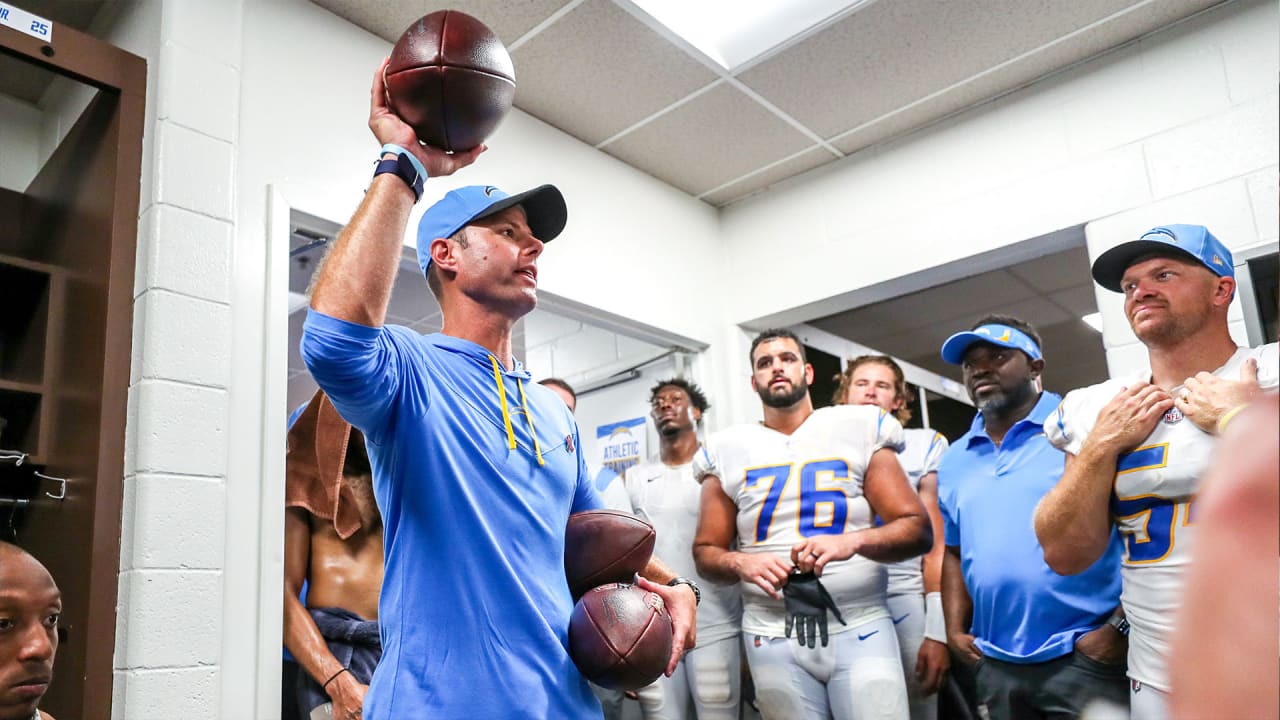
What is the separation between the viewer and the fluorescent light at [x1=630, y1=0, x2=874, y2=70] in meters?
3.08

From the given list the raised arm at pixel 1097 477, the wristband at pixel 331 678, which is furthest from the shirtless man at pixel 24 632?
the raised arm at pixel 1097 477

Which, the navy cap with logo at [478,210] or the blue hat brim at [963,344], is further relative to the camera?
the blue hat brim at [963,344]

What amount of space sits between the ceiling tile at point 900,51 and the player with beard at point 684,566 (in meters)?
1.30

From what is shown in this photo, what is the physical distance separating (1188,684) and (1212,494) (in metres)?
0.07

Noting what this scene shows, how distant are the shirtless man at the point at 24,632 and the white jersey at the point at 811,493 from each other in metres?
1.91

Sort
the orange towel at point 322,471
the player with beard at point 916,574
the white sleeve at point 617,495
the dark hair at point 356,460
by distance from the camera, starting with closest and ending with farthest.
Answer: the orange towel at point 322,471, the dark hair at point 356,460, the player with beard at point 916,574, the white sleeve at point 617,495

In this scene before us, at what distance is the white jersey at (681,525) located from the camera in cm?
321

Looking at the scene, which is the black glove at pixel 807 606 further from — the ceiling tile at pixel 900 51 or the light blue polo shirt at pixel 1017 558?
the ceiling tile at pixel 900 51

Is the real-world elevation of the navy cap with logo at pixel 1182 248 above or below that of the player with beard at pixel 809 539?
above

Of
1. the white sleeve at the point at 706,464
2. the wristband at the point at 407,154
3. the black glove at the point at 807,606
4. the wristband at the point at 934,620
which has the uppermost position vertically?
the wristband at the point at 407,154

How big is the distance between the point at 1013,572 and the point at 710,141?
224cm

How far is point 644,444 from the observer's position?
15.0 feet

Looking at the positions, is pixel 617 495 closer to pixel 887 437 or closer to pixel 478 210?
pixel 887 437

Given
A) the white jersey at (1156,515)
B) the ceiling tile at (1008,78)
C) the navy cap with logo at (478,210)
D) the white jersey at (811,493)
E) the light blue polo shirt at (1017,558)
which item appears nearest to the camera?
the navy cap with logo at (478,210)
